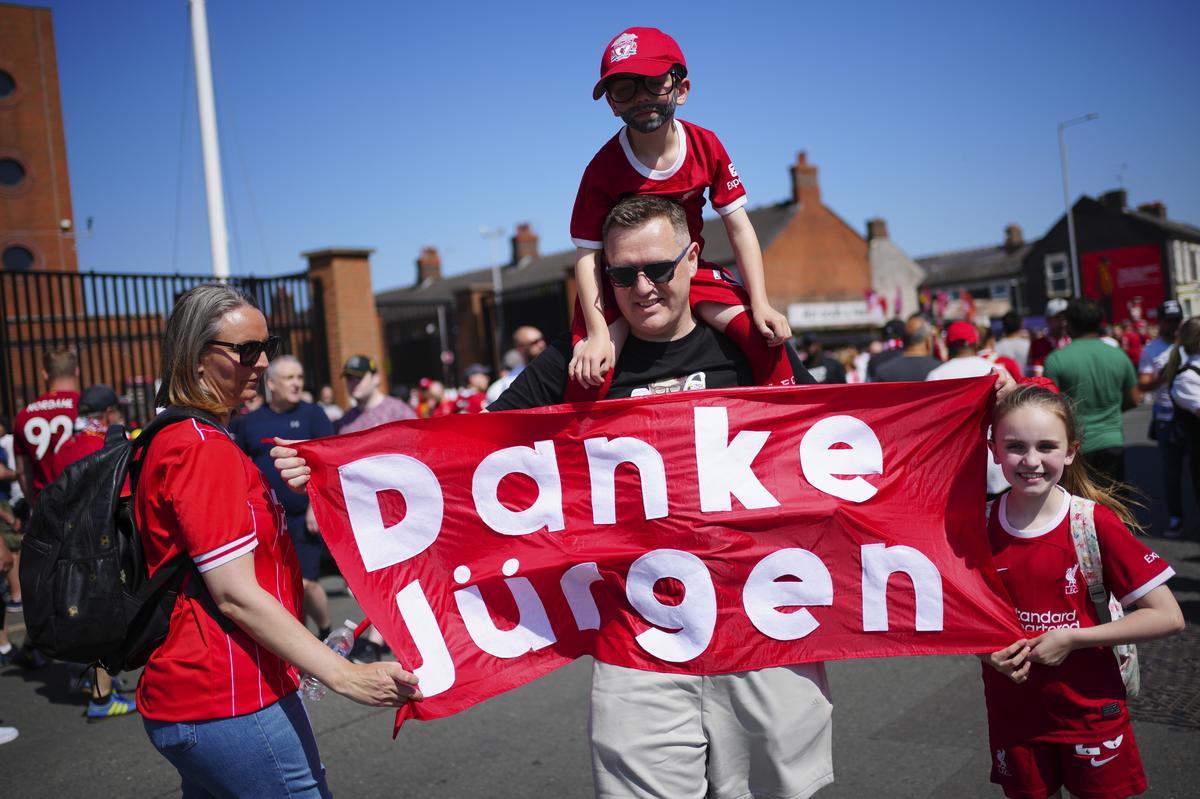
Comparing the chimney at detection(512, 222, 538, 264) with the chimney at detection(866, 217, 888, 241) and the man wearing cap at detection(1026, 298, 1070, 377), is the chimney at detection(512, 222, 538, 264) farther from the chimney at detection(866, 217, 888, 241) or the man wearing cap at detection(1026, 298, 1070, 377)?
the man wearing cap at detection(1026, 298, 1070, 377)

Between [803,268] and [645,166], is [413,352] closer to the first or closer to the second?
[803,268]

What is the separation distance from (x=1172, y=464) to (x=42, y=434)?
29.9ft

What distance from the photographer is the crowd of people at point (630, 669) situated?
2215mm

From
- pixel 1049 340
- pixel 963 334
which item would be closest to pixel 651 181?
pixel 963 334

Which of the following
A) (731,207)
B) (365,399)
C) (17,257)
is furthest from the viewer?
(17,257)

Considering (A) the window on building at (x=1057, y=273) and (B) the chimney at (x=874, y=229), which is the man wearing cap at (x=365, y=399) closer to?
(B) the chimney at (x=874, y=229)

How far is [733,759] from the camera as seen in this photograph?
97.2 inches

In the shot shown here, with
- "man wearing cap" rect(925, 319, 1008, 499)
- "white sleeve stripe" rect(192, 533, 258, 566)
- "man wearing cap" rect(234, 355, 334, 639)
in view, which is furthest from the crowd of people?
"man wearing cap" rect(234, 355, 334, 639)

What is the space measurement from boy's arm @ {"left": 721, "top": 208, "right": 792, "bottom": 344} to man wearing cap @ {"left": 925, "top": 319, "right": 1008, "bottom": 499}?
10.8 ft

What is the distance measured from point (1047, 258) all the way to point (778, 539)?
60.8 metres

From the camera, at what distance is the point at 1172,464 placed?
8273 millimetres

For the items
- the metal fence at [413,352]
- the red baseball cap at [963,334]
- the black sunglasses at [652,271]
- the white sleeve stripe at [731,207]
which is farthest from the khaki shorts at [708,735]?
the metal fence at [413,352]

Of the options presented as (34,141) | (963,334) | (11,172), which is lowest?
(963,334)

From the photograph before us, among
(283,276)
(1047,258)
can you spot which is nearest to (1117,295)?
(1047,258)
